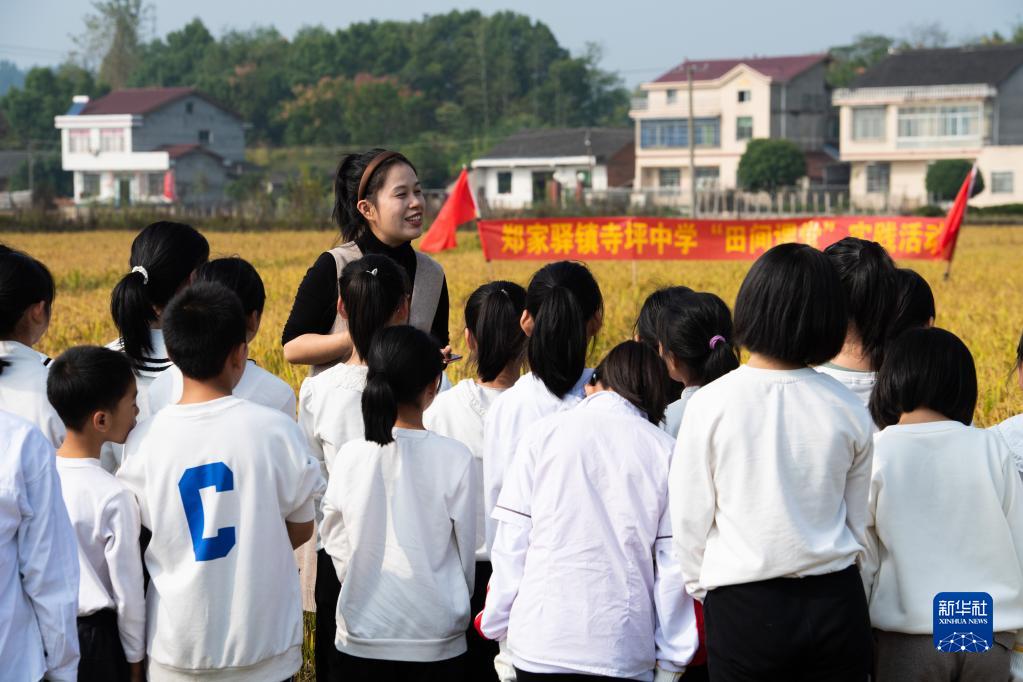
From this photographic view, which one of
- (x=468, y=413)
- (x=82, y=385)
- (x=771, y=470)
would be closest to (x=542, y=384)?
(x=468, y=413)

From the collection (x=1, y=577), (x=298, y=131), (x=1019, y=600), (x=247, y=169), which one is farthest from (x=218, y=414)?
(x=298, y=131)

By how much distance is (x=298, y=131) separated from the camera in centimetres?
7031

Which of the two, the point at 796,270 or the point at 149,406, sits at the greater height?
the point at 796,270

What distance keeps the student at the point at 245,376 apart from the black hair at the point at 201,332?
40 centimetres

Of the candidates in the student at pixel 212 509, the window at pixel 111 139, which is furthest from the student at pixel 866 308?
the window at pixel 111 139

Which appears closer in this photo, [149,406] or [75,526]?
[75,526]

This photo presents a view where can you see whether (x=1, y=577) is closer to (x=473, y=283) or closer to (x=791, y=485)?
(x=791, y=485)

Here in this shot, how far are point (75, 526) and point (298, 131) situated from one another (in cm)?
6963

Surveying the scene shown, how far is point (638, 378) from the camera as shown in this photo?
2836 mm

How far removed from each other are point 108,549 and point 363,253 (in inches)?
61.8

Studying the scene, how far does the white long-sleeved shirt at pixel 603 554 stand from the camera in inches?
110

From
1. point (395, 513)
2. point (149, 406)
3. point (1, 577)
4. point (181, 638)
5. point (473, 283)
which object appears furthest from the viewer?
point (473, 283)

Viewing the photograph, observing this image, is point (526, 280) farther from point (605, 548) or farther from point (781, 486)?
point (781, 486)

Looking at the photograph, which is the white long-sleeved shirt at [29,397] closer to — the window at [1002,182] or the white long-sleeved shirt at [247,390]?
the white long-sleeved shirt at [247,390]
